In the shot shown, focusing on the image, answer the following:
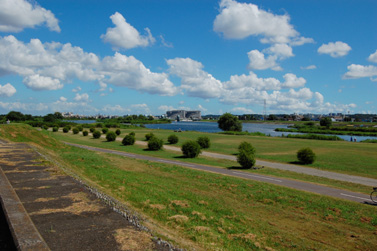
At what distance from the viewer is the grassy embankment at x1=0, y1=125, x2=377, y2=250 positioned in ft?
26.9

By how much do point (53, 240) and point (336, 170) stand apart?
92.2 ft

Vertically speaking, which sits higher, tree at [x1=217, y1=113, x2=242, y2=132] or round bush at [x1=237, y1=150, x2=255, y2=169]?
tree at [x1=217, y1=113, x2=242, y2=132]

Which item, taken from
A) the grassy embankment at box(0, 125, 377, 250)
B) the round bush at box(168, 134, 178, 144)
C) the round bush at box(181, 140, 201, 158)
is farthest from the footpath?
the round bush at box(168, 134, 178, 144)

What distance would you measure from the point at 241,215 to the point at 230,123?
87.9 m

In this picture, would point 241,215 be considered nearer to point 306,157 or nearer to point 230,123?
point 306,157

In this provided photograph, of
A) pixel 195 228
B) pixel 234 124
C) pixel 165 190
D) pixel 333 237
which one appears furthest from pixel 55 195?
pixel 234 124

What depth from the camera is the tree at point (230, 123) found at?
95.2 metres

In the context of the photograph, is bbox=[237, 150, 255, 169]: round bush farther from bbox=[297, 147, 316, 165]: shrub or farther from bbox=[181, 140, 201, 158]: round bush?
bbox=[297, 147, 316, 165]: shrub

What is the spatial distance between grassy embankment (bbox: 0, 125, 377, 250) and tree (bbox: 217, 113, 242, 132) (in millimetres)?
79933

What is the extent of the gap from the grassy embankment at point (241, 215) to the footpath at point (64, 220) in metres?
1.08

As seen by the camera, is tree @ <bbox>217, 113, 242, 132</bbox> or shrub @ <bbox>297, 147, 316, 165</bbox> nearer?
shrub @ <bbox>297, 147, 316, 165</bbox>

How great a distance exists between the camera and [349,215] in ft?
37.8

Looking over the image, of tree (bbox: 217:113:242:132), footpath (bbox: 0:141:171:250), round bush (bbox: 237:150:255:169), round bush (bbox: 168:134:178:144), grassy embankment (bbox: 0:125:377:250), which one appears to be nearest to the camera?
footpath (bbox: 0:141:171:250)

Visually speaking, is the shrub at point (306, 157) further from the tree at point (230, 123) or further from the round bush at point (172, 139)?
the tree at point (230, 123)
